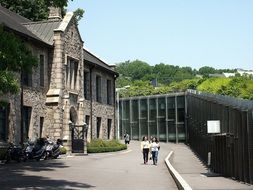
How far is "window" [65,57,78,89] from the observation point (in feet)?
124

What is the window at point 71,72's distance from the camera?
124ft

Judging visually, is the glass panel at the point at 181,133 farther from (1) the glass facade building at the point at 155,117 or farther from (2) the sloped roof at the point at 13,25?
(2) the sloped roof at the point at 13,25

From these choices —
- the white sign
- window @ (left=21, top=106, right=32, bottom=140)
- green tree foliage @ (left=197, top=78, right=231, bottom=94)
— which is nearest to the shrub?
window @ (left=21, top=106, right=32, bottom=140)

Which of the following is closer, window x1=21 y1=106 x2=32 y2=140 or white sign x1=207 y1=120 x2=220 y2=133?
white sign x1=207 y1=120 x2=220 y2=133

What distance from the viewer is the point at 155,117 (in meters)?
66.8

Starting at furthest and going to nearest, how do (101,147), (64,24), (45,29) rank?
(101,147), (45,29), (64,24)

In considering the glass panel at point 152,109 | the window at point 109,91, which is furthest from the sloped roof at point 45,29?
the glass panel at point 152,109

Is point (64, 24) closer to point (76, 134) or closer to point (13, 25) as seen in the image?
point (13, 25)

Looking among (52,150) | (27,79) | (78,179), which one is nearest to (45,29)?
(27,79)

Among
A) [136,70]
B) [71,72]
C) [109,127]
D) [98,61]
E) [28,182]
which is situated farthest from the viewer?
[136,70]

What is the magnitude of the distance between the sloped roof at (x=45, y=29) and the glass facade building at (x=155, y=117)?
28.7m

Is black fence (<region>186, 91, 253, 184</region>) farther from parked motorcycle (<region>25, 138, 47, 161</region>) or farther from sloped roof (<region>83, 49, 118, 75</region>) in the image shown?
sloped roof (<region>83, 49, 118, 75</region>)

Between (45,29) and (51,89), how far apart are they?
5.19 meters

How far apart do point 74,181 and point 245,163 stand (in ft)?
20.1
